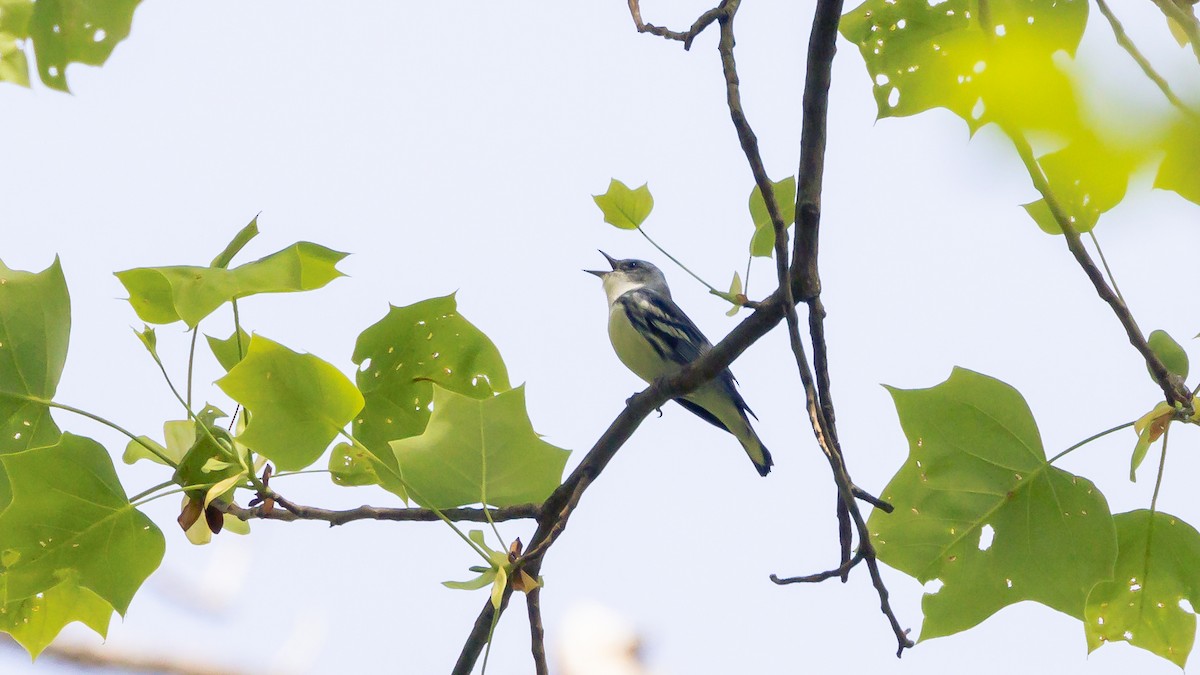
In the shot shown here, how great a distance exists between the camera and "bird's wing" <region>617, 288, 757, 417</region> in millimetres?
4953

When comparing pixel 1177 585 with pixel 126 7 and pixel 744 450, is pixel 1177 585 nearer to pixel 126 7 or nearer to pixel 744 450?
pixel 126 7

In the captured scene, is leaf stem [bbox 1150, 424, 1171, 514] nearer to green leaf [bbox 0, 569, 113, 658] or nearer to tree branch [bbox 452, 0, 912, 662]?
→ tree branch [bbox 452, 0, 912, 662]

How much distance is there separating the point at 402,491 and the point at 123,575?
0.54 metres

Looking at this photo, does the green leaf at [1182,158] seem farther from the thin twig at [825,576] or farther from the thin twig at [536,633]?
the thin twig at [536,633]

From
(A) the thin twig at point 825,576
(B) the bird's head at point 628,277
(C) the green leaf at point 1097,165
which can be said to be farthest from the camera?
(B) the bird's head at point 628,277

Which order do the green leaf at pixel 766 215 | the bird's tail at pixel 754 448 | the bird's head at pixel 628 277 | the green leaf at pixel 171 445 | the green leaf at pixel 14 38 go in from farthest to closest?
the bird's head at pixel 628 277
the bird's tail at pixel 754 448
the green leaf at pixel 14 38
the green leaf at pixel 766 215
the green leaf at pixel 171 445

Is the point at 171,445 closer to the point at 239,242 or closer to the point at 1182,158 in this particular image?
the point at 239,242

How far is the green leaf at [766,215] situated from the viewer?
89.7 inches

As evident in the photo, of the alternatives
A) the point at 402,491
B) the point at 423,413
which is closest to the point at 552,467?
the point at 402,491

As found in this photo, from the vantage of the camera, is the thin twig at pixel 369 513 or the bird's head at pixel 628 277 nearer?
the thin twig at pixel 369 513

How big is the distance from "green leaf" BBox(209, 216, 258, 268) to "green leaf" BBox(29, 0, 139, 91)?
91cm

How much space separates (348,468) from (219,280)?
471 millimetres

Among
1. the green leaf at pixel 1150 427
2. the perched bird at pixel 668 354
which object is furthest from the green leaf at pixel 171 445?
the perched bird at pixel 668 354

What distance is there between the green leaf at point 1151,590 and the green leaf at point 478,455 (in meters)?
1.08
